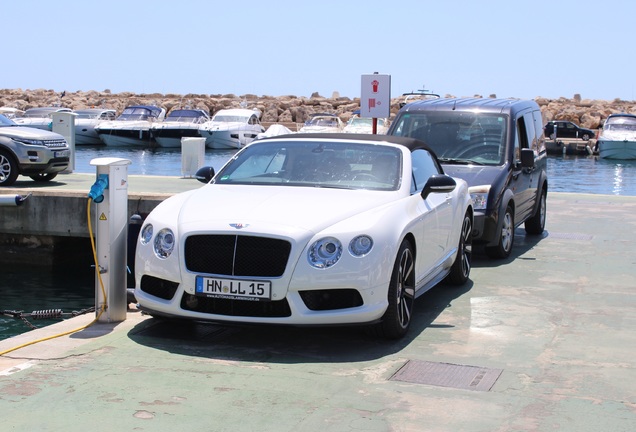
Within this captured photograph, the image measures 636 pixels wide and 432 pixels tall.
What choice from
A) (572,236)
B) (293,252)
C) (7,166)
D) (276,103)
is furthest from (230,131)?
(293,252)

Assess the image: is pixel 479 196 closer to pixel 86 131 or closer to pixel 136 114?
pixel 86 131

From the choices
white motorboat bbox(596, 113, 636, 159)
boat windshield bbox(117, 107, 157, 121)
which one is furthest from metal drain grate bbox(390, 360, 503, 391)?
boat windshield bbox(117, 107, 157, 121)

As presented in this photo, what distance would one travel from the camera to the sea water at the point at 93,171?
13844mm

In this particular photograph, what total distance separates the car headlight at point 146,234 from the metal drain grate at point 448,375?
2164 mm

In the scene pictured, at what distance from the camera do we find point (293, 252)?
6.94 meters

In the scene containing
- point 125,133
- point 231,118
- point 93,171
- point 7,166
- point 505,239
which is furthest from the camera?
point 125,133

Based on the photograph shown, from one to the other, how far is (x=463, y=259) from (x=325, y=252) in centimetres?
321

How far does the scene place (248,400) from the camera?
5.85m

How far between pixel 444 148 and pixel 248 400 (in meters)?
7.15

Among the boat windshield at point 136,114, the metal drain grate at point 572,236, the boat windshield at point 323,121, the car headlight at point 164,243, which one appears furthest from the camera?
the boat windshield at point 136,114

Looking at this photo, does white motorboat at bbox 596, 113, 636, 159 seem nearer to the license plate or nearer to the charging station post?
the charging station post

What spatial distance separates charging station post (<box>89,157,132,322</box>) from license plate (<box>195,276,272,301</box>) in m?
1.12

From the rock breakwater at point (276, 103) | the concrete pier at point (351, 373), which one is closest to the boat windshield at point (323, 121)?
the rock breakwater at point (276, 103)

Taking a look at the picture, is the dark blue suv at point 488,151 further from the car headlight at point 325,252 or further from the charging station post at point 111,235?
the charging station post at point 111,235
